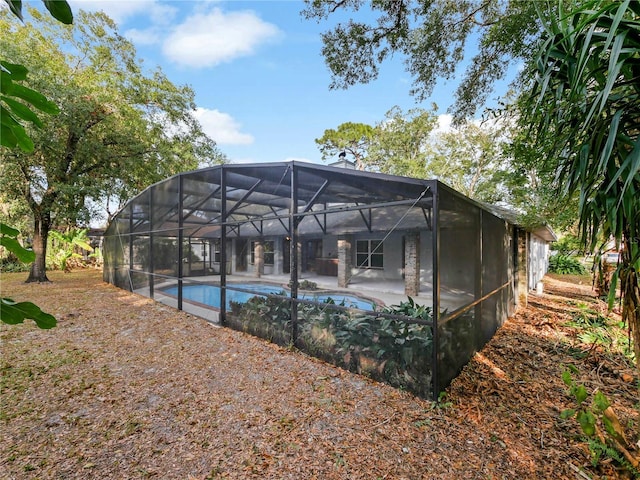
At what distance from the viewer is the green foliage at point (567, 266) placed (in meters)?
17.2

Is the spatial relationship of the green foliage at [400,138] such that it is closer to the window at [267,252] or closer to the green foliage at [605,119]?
the window at [267,252]

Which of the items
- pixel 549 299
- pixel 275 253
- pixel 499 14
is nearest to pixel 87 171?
pixel 275 253

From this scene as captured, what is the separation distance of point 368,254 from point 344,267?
1.19 m

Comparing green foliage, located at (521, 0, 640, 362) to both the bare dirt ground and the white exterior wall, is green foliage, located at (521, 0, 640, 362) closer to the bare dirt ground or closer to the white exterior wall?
the bare dirt ground

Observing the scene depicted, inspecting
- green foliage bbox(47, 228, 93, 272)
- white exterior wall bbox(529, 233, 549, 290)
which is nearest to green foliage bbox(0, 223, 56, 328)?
white exterior wall bbox(529, 233, 549, 290)

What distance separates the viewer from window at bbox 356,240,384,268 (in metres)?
11.4

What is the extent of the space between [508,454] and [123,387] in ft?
14.3

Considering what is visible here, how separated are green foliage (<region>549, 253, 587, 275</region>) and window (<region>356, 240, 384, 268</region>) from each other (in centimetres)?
1283

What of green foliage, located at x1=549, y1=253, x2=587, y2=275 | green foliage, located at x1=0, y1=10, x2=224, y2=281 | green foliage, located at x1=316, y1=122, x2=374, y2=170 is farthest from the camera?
green foliage, located at x1=316, y1=122, x2=374, y2=170

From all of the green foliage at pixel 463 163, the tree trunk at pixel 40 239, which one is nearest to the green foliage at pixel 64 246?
the tree trunk at pixel 40 239

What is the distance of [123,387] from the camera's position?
3.76 meters

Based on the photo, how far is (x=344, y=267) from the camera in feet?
36.2

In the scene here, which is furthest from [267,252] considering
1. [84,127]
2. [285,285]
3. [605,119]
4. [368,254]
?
[605,119]

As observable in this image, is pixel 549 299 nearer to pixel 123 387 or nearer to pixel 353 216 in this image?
pixel 353 216
